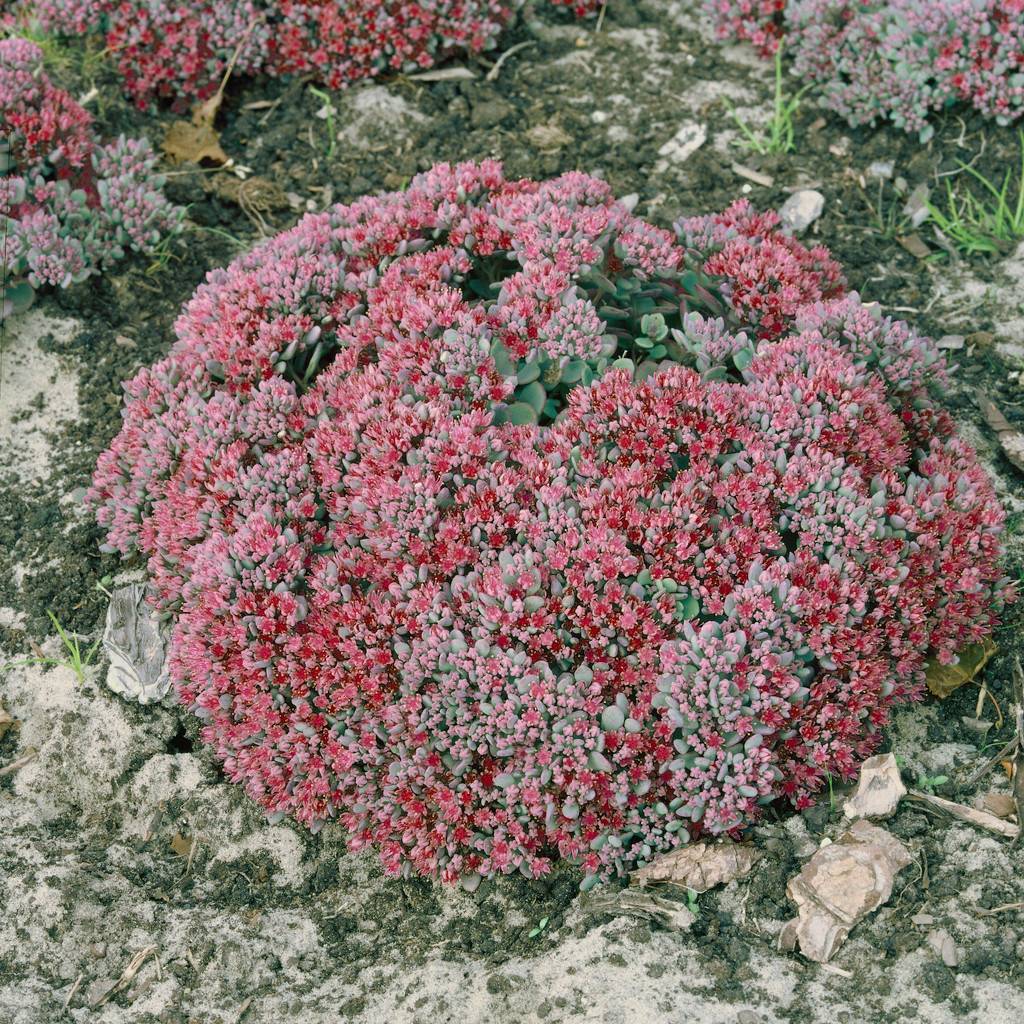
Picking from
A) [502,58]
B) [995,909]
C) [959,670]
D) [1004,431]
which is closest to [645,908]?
[995,909]

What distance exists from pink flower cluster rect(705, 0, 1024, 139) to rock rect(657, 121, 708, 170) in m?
0.68

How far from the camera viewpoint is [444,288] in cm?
436

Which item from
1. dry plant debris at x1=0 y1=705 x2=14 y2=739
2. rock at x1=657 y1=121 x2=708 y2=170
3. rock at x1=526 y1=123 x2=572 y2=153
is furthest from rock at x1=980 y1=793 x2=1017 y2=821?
rock at x1=526 y1=123 x2=572 y2=153

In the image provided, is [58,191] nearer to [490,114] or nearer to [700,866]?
[490,114]

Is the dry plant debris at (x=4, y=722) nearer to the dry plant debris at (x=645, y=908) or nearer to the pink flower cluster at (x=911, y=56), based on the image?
the dry plant debris at (x=645, y=908)

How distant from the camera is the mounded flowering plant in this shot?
12.1 ft

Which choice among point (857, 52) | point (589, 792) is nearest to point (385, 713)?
point (589, 792)

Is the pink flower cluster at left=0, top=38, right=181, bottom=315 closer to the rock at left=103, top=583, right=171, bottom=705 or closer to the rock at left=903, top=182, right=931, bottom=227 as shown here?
the rock at left=103, top=583, right=171, bottom=705

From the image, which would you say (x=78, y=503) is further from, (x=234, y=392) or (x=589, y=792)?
(x=589, y=792)

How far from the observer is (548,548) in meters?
3.80

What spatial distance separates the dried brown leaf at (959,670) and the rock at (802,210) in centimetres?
260

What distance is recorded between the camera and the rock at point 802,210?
5.97 metres

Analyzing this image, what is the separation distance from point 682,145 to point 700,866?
13.8ft

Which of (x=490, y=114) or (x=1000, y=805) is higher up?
(x=490, y=114)
